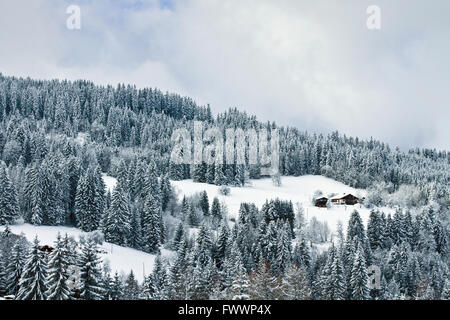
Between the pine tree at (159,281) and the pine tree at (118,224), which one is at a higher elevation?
the pine tree at (118,224)

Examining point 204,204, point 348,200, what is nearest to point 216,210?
point 204,204

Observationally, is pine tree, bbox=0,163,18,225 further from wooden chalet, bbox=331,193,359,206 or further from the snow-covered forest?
wooden chalet, bbox=331,193,359,206

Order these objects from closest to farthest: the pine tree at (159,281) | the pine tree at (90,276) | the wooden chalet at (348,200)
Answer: the pine tree at (90,276)
the pine tree at (159,281)
the wooden chalet at (348,200)

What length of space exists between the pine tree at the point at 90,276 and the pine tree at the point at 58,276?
148 centimetres

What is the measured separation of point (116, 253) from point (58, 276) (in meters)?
42.5

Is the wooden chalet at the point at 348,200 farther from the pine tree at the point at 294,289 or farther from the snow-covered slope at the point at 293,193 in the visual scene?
the pine tree at the point at 294,289

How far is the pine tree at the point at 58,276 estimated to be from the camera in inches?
1374

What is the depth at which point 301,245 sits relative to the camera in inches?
3295

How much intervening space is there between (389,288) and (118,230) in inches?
2009

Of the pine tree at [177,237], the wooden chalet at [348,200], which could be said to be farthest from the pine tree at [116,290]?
the wooden chalet at [348,200]

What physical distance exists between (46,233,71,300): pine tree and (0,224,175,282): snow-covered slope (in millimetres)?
28896

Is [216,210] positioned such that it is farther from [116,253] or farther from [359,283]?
[359,283]
